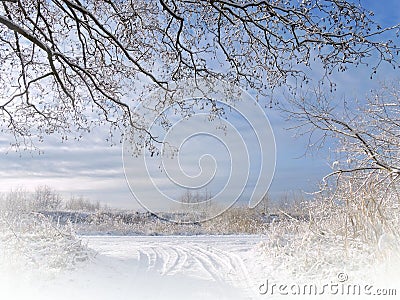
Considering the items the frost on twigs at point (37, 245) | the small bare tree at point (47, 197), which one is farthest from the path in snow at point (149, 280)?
the small bare tree at point (47, 197)

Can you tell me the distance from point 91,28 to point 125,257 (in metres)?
4.56

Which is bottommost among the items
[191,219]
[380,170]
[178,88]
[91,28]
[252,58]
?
[191,219]

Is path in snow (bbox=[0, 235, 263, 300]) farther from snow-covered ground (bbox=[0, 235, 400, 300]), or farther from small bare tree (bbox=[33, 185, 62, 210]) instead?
small bare tree (bbox=[33, 185, 62, 210])

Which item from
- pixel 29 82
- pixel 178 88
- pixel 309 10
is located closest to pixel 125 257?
pixel 178 88

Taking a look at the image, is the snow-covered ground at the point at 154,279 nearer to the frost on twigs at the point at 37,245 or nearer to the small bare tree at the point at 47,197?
the frost on twigs at the point at 37,245

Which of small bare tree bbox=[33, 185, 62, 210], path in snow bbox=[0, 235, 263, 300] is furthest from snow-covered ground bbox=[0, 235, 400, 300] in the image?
small bare tree bbox=[33, 185, 62, 210]

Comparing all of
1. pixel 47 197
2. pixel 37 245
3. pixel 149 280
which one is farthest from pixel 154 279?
pixel 47 197

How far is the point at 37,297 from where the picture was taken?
4898 mm

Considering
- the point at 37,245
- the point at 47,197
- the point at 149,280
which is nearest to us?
the point at 149,280

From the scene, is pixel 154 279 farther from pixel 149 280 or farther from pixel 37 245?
pixel 37 245

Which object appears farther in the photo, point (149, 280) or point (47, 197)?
point (47, 197)

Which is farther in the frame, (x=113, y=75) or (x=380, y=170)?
(x=113, y=75)

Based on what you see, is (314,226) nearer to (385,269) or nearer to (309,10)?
(385,269)

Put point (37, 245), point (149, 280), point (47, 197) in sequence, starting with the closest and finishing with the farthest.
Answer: point (149, 280)
point (37, 245)
point (47, 197)
